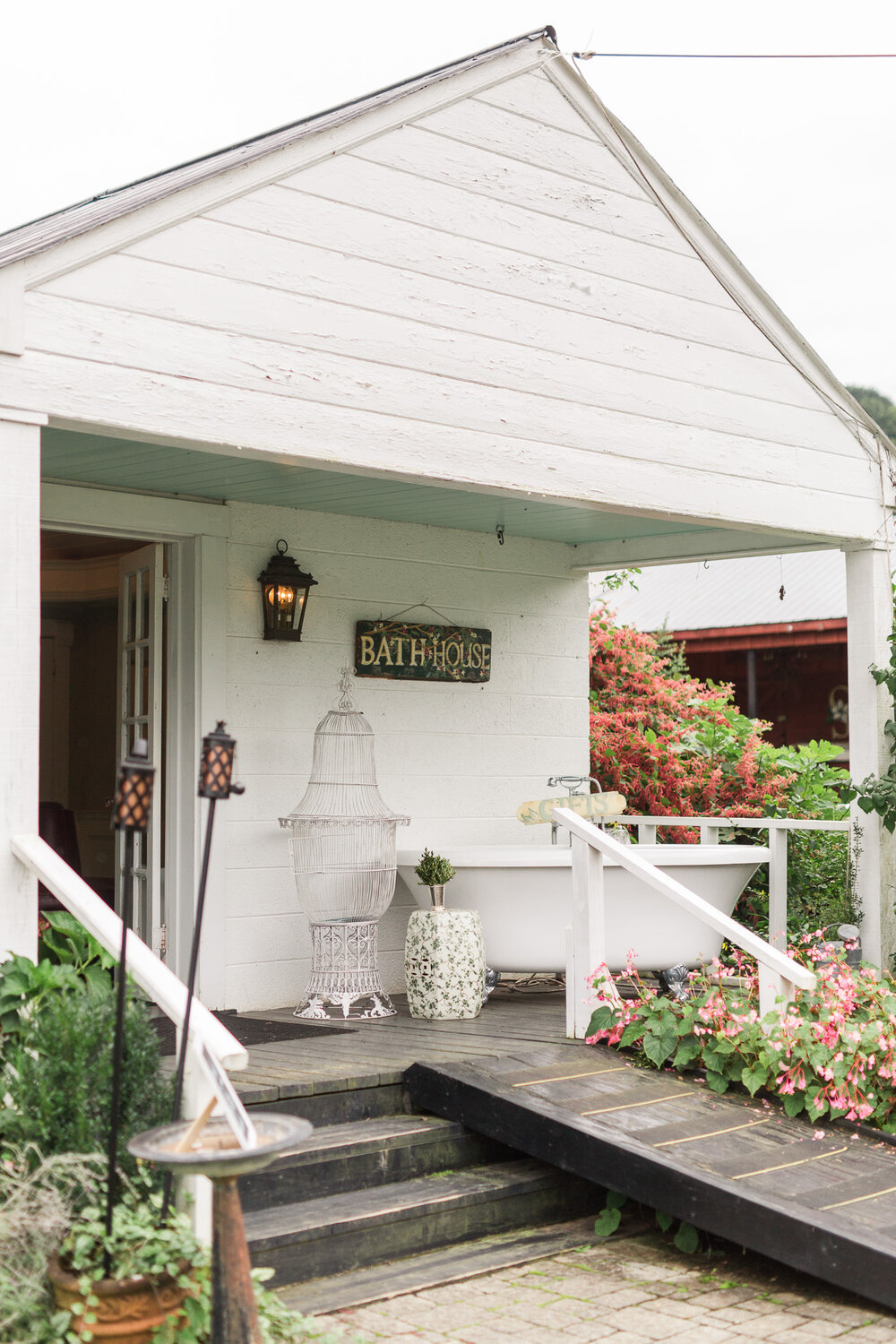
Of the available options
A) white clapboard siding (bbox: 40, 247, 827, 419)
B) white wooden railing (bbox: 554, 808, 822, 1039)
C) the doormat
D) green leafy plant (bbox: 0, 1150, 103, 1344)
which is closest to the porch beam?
white clapboard siding (bbox: 40, 247, 827, 419)

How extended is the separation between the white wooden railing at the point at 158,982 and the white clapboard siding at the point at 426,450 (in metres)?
1.36

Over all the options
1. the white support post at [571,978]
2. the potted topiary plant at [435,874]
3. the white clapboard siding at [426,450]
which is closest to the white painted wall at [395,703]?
the potted topiary plant at [435,874]

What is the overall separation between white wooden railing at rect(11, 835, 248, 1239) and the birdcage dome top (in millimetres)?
2590

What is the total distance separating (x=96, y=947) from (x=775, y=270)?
47611 mm

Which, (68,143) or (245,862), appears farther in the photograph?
(68,143)

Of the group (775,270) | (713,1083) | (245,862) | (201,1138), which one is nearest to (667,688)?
(245,862)

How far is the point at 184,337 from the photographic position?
175 inches

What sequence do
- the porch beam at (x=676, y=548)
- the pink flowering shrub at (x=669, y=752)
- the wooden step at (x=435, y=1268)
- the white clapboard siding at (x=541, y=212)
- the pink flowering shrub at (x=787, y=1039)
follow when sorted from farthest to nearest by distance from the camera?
the pink flowering shrub at (x=669, y=752), the porch beam at (x=676, y=548), the white clapboard siding at (x=541, y=212), the pink flowering shrub at (x=787, y=1039), the wooden step at (x=435, y=1268)

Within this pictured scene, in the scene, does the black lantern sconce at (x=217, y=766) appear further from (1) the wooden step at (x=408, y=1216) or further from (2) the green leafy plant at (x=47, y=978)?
(1) the wooden step at (x=408, y=1216)

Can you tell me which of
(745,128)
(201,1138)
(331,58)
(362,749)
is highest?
(745,128)

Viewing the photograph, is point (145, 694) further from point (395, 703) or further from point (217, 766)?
point (217, 766)

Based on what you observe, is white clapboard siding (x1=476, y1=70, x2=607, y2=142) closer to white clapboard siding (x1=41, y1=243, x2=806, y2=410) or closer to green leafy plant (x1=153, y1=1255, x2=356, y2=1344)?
white clapboard siding (x1=41, y1=243, x2=806, y2=410)

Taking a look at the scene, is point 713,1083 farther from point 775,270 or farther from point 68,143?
point 775,270

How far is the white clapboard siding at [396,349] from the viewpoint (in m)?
4.32
